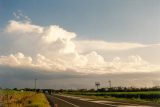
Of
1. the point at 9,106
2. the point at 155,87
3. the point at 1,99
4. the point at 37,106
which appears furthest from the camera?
the point at 155,87

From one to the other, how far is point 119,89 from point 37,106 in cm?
16602

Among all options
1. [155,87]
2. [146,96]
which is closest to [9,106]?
[146,96]

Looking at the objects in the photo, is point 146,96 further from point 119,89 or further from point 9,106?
point 119,89

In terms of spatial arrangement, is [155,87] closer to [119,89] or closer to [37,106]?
[119,89]

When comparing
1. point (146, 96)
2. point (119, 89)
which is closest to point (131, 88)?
point (119, 89)

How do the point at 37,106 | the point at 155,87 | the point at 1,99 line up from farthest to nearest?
1. the point at 155,87
2. the point at 1,99
3. the point at 37,106

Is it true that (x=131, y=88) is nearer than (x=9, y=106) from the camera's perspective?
No

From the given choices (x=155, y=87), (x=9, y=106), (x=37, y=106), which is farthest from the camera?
(x=155, y=87)

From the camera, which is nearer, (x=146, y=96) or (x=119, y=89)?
(x=146, y=96)

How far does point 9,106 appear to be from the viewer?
29.2 m

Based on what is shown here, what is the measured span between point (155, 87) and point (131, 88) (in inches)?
535

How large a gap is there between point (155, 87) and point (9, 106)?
535ft

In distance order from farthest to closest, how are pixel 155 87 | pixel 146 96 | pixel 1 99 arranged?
pixel 155 87 → pixel 146 96 → pixel 1 99

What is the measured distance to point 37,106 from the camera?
32.5m
